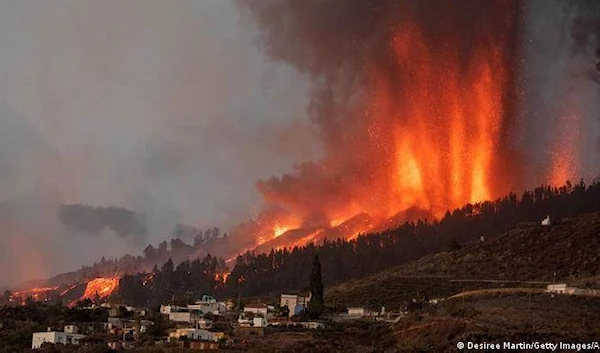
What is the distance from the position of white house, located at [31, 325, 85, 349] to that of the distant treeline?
58842 millimetres

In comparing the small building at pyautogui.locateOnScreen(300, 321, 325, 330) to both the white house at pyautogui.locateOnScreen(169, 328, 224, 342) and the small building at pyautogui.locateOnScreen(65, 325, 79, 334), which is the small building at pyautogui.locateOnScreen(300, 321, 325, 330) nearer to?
the white house at pyautogui.locateOnScreen(169, 328, 224, 342)

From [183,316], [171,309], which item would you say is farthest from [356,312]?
[171,309]

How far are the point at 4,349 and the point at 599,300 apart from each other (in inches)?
1831

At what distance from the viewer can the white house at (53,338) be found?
69.1m

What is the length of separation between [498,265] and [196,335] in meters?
44.0

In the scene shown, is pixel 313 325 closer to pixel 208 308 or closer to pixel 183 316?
pixel 183 316

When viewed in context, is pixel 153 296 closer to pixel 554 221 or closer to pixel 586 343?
pixel 554 221

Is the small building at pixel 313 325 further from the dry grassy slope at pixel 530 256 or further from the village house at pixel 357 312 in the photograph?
the dry grassy slope at pixel 530 256

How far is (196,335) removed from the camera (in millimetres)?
67938

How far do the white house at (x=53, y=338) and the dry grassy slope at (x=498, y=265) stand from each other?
34908 mm

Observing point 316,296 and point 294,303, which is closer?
point 316,296

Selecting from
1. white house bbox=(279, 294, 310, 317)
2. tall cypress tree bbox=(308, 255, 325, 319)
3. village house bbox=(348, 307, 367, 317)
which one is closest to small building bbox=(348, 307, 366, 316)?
village house bbox=(348, 307, 367, 317)

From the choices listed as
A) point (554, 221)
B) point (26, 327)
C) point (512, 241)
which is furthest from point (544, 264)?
point (26, 327)

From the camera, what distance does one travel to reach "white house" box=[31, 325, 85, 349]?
69106mm
